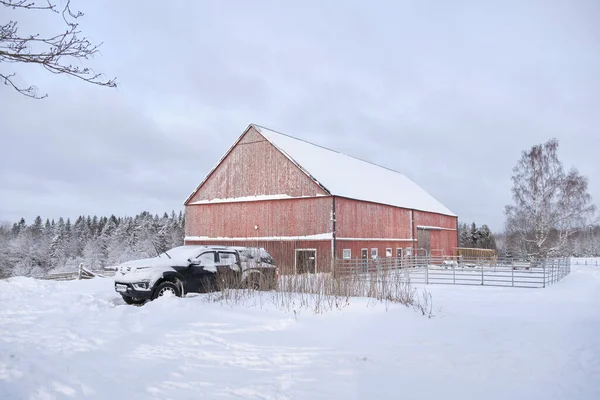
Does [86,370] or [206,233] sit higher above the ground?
[206,233]

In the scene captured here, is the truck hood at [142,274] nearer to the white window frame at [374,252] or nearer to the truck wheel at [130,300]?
the truck wheel at [130,300]

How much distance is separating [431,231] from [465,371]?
114ft

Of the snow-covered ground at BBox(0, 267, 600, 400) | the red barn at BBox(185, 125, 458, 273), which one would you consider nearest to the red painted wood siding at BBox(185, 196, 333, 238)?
the red barn at BBox(185, 125, 458, 273)

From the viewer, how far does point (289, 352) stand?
24.8 feet

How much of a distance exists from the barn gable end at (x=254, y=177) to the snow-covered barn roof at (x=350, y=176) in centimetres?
53

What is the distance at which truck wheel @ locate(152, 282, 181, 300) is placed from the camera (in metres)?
12.7

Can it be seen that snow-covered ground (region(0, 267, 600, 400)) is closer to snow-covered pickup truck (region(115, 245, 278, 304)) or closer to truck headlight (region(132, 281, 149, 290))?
truck headlight (region(132, 281, 149, 290))

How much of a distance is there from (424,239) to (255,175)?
1706 centimetres

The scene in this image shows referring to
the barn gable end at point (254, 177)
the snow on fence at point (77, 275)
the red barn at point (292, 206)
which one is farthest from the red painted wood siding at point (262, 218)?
the snow on fence at point (77, 275)

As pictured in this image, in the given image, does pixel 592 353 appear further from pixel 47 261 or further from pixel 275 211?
pixel 47 261

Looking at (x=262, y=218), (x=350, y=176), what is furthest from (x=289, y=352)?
(x=350, y=176)

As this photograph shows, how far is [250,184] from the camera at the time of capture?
29.2m

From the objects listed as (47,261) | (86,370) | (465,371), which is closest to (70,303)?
(86,370)

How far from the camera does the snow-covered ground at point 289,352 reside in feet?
18.9
